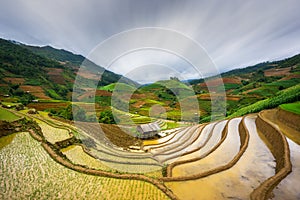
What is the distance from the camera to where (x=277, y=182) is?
7523 millimetres

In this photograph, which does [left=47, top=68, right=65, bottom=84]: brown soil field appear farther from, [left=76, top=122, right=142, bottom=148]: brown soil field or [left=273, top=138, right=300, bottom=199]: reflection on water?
[left=273, top=138, right=300, bottom=199]: reflection on water

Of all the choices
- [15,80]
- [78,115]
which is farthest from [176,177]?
[15,80]

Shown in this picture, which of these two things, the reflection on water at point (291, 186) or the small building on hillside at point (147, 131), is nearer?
the reflection on water at point (291, 186)

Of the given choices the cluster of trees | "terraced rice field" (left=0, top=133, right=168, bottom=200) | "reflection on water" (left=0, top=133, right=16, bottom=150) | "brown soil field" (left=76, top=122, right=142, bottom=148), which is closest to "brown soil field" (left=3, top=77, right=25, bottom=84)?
the cluster of trees

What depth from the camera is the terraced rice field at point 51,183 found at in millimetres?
6820

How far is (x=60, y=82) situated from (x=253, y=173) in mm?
89202

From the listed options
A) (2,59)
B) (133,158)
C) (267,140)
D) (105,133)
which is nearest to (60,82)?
(2,59)

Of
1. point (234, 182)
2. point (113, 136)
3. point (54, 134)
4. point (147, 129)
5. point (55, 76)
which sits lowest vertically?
point (234, 182)

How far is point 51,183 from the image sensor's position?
24.6 ft

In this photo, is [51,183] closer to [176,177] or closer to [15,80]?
[176,177]

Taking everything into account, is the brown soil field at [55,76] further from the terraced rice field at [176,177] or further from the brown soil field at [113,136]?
the terraced rice field at [176,177]

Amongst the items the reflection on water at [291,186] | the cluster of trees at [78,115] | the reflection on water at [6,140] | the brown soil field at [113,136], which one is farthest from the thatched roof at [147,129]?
the reflection on water at [291,186]

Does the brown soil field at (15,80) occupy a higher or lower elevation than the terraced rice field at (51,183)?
higher

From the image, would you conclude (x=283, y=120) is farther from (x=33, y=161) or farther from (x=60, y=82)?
(x=60, y=82)
